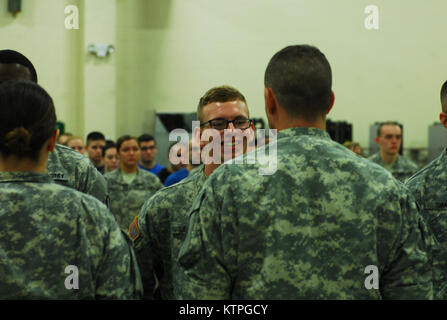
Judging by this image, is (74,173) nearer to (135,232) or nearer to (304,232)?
(135,232)

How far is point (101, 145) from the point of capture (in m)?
7.19

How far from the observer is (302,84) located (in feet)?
5.46

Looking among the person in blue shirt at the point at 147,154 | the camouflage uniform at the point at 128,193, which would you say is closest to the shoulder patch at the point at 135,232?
the camouflage uniform at the point at 128,193

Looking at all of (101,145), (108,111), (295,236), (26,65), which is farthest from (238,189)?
(108,111)

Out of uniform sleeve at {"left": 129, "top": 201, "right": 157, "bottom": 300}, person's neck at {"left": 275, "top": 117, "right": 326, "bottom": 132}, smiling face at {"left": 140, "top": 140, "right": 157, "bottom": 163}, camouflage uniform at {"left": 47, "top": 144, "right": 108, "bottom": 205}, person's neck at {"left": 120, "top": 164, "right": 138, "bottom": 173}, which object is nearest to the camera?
person's neck at {"left": 275, "top": 117, "right": 326, "bottom": 132}

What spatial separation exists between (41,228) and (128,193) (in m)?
4.14

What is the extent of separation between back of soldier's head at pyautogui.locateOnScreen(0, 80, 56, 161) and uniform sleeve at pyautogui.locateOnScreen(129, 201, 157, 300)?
0.70 metres

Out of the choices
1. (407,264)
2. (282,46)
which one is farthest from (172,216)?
(282,46)

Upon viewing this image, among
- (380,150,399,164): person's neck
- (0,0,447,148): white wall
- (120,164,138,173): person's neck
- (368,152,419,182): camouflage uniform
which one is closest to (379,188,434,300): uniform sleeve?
(120,164,138,173): person's neck

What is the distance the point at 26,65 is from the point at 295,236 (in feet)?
4.45

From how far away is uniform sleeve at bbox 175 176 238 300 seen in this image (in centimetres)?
159

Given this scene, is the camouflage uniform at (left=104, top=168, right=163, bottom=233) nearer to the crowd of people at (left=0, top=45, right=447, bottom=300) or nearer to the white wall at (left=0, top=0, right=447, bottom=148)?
the crowd of people at (left=0, top=45, right=447, bottom=300)

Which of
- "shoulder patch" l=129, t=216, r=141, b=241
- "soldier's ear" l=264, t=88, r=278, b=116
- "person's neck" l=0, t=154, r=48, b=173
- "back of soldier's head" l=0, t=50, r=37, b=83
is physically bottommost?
"shoulder patch" l=129, t=216, r=141, b=241
